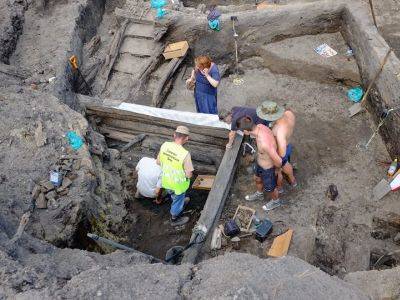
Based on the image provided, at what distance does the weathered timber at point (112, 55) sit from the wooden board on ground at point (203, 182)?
2.74 metres

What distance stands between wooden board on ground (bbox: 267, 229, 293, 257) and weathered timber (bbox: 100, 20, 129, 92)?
15.0 feet

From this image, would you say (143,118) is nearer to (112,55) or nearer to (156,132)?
(156,132)

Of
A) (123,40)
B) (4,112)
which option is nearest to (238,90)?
(123,40)

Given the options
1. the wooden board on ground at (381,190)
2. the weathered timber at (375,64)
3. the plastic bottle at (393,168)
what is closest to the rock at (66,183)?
the wooden board on ground at (381,190)

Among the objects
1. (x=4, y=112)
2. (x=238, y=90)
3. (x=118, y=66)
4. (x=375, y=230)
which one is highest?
(x=4, y=112)

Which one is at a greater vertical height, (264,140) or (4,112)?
(4,112)

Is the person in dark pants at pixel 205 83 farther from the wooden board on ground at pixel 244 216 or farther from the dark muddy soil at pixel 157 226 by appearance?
the wooden board on ground at pixel 244 216

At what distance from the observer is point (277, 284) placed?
3301 mm

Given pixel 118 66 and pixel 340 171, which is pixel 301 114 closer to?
pixel 340 171

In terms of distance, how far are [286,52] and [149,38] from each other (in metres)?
2.87

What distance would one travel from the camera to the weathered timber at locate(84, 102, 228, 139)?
23.3ft

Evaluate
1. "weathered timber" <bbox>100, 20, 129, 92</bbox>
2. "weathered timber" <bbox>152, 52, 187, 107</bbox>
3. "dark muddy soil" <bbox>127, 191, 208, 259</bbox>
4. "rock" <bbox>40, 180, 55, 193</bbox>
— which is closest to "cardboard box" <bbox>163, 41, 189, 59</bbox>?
"weathered timber" <bbox>152, 52, 187, 107</bbox>

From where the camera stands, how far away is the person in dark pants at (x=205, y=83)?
6.68m

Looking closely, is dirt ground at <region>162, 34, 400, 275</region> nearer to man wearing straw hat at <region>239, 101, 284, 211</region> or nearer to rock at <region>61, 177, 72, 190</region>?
man wearing straw hat at <region>239, 101, 284, 211</region>
